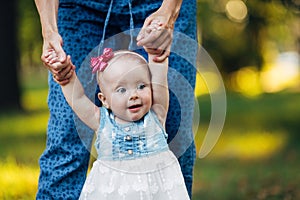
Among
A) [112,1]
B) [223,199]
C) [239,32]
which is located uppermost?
[239,32]

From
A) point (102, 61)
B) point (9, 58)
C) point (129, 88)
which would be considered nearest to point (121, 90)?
point (129, 88)

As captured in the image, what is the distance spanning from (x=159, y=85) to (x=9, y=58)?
992 cm

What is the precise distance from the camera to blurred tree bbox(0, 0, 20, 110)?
1281 centimetres

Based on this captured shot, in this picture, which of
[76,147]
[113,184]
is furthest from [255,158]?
[113,184]

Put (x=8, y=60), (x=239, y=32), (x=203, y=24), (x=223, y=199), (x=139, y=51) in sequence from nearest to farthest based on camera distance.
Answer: (x=139, y=51) → (x=223, y=199) → (x=8, y=60) → (x=203, y=24) → (x=239, y=32)

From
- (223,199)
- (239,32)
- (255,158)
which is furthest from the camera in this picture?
(239,32)

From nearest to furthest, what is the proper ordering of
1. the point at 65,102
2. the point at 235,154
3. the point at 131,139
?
1. the point at 131,139
2. the point at 65,102
3. the point at 235,154

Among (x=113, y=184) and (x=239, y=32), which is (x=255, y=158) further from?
(x=239, y=32)

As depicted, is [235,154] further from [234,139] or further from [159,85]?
[159,85]

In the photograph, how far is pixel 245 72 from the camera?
22.8 meters

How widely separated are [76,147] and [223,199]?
75.0 inches

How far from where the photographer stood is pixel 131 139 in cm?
324

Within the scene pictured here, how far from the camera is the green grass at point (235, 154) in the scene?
5.52m

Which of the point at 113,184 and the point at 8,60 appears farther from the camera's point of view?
the point at 8,60
